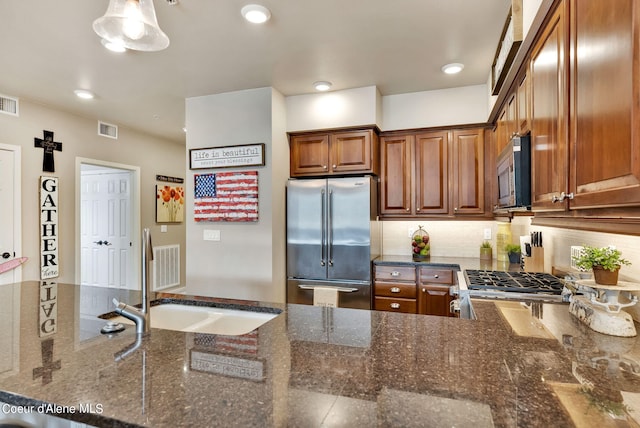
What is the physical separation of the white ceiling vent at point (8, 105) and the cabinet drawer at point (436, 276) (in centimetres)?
434

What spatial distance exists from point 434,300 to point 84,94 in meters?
3.92

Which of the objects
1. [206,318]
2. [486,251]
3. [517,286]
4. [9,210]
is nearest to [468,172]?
[486,251]

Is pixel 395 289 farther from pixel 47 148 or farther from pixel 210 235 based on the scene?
pixel 47 148

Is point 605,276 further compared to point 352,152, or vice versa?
point 352,152

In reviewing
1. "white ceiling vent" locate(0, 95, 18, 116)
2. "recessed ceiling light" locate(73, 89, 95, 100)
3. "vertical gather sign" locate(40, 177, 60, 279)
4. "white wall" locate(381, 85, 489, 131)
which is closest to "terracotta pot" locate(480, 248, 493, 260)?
"white wall" locate(381, 85, 489, 131)

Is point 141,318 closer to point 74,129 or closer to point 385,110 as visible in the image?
point 385,110

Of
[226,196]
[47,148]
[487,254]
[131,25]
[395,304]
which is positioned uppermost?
[131,25]

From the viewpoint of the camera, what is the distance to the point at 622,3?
2.83 feet

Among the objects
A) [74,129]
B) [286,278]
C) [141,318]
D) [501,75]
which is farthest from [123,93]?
[501,75]

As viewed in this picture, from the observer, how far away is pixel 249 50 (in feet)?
8.52

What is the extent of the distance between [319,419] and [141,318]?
81 centimetres

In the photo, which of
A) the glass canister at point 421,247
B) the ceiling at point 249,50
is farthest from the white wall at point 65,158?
the glass canister at point 421,247

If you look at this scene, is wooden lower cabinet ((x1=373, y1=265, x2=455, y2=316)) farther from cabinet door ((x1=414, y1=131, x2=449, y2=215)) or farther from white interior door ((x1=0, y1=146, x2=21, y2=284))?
white interior door ((x1=0, y1=146, x2=21, y2=284))

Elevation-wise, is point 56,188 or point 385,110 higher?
point 385,110
